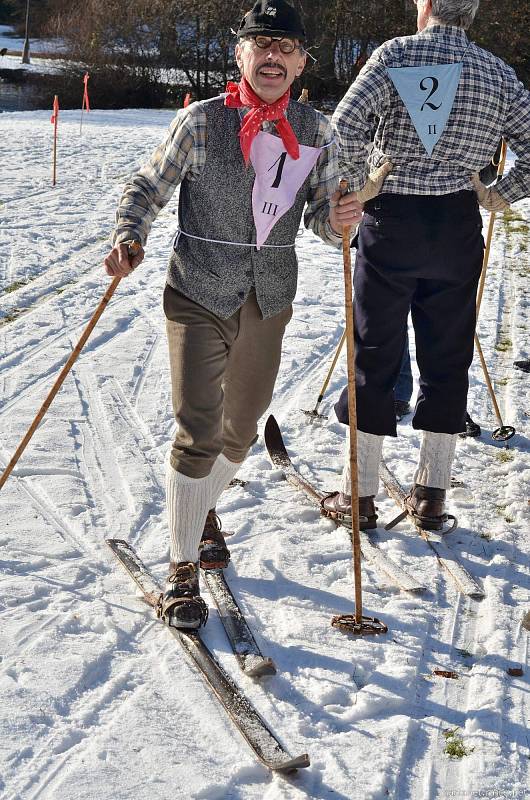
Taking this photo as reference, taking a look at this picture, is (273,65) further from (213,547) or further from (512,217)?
(512,217)

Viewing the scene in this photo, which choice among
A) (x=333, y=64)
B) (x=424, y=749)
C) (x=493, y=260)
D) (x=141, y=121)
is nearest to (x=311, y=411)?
(x=424, y=749)

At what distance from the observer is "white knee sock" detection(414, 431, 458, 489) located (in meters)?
4.14

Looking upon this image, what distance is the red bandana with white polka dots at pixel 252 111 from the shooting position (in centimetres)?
310

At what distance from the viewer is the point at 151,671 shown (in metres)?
3.04

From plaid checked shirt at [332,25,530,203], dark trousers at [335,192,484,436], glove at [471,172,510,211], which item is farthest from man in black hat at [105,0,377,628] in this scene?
glove at [471,172,510,211]

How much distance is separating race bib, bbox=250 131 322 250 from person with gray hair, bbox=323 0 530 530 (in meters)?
0.45

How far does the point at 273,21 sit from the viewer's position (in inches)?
119

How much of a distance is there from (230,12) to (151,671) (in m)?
24.2

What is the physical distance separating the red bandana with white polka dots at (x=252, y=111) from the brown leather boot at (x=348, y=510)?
5.42 ft

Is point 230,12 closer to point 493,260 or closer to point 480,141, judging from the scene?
point 493,260

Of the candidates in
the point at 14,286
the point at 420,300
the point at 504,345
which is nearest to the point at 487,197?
the point at 420,300

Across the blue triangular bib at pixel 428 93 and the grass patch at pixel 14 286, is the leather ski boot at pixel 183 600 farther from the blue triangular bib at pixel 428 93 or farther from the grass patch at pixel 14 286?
the grass patch at pixel 14 286

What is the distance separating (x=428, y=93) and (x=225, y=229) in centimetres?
104

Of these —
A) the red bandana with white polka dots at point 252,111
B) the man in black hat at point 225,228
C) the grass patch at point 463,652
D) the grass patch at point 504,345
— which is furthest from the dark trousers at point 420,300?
the grass patch at point 504,345
